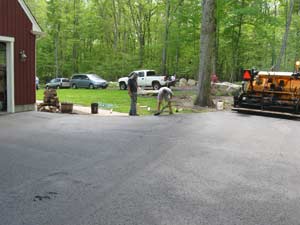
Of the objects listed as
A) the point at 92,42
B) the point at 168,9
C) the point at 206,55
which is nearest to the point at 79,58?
the point at 92,42

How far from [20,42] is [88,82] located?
62.4 ft

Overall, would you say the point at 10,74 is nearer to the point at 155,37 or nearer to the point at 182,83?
the point at 182,83

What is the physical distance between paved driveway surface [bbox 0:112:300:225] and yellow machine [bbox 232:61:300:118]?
2.69 metres

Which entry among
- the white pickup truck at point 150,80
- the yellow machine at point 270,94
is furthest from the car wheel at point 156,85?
the yellow machine at point 270,94

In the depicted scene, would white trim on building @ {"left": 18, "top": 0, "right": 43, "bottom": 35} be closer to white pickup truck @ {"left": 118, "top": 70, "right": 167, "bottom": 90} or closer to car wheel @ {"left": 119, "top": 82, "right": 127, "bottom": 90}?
white pickup truck @ {"left": 118, "top": 70, "right": 167, "bottom": 90}

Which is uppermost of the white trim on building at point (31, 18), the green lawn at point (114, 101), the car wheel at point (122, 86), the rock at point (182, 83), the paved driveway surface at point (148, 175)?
the white trim on building at point (31, 18)

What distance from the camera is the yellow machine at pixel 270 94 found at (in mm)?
11938

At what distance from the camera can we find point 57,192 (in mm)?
4414

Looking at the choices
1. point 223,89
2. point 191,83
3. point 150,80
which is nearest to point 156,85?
point 150,80

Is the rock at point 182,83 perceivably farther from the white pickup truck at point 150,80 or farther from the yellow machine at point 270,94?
the yellow machine at point 270,94

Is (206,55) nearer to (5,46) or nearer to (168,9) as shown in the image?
(5,46)

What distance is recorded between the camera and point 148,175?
5.18 m

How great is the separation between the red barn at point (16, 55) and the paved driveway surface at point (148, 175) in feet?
8.88

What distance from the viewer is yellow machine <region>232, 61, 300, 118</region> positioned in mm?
11938
